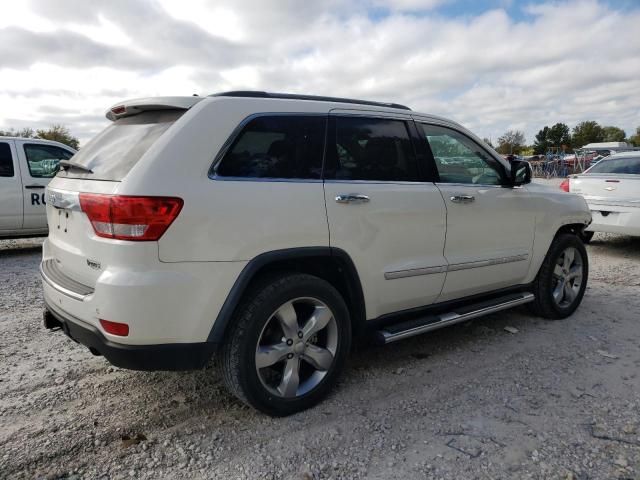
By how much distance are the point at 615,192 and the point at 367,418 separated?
21.1 feet

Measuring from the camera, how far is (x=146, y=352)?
8.42ft

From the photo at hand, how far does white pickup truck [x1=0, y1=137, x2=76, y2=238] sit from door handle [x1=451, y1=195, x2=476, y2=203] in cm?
644

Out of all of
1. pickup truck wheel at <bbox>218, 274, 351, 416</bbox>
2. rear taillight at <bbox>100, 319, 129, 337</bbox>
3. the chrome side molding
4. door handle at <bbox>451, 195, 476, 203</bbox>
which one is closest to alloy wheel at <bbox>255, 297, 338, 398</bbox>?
pickup truck wheel at <bbox>218, 274, 351, 416</bbox>

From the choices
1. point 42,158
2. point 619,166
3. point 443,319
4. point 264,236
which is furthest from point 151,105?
point 619,166

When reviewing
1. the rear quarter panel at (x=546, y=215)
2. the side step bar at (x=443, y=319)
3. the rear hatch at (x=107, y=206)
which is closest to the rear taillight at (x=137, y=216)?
the rear hatch at (x=107, y=206)

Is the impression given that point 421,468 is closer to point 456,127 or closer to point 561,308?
point 456,127

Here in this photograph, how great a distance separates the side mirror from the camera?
4.26 meters

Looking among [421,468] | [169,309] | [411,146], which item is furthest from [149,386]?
[411,146]

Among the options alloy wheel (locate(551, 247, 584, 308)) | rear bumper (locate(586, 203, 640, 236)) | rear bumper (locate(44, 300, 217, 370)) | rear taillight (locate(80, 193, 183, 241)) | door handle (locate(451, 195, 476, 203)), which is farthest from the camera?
rear bumper (locate(586, 203, 640, 236))

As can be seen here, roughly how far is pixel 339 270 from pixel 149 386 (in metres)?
1.50

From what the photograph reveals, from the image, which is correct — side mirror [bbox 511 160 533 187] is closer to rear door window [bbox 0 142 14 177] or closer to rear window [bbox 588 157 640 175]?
rear window [bbox 588 157 640 175]

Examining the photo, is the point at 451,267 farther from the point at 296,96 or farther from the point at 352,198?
the point at 296,96

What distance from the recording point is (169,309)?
252 centimetres

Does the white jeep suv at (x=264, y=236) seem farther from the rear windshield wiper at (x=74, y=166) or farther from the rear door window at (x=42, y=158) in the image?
the rear door window at (x=42, y=158)
